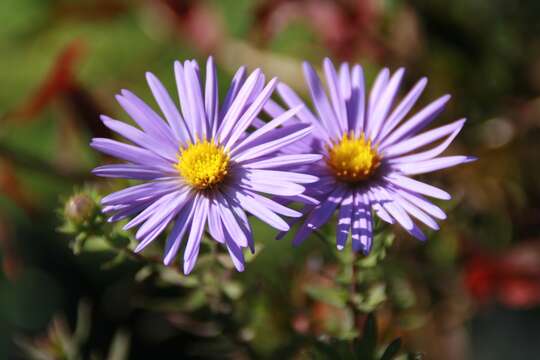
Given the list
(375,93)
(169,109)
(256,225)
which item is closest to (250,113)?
(169,109)

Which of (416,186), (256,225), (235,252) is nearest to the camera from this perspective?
(235,252)

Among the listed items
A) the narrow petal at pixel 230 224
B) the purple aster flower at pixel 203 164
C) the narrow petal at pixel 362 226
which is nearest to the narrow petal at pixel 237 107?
the purple aster flower at pixel 203 164

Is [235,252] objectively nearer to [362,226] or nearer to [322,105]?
[362,226]

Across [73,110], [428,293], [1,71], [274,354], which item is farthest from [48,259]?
[428,293]

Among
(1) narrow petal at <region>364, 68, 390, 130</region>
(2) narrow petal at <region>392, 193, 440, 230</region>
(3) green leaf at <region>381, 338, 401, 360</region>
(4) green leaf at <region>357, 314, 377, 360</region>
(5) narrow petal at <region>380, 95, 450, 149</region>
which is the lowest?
(3) green leaf at <region>381, 338, 401, 360</region>

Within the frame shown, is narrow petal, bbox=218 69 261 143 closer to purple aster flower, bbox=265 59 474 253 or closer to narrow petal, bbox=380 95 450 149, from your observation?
purple aster flower, bbox=265 59 474 253

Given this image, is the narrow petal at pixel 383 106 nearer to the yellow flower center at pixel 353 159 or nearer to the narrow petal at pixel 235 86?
the yellow flower center at pixel 353 159

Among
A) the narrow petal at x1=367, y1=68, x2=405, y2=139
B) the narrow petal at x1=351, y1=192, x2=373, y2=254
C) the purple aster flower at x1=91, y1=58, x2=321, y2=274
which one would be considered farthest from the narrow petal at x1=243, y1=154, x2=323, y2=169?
the narrow petal at x1=367, y1=68, x2=405, y2=139
